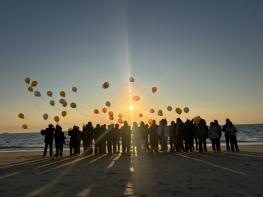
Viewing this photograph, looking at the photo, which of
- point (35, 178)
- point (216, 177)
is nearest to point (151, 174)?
point (216, 177)

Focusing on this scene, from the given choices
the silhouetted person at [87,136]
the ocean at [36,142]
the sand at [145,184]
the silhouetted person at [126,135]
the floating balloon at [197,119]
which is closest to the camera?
the sand at [145,184]

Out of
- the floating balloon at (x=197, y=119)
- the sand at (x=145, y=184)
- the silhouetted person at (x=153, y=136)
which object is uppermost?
the floating balloon at (x=197, y=119)

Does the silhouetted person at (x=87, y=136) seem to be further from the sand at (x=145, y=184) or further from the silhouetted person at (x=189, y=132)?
the sand at (x=145, y=184)

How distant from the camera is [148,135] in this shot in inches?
824

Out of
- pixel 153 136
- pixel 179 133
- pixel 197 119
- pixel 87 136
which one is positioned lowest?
pixel 153 136

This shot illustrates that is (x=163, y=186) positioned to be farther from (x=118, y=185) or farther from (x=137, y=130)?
(x=137, y=130)

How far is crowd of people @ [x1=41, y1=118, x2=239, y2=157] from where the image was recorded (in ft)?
65.2

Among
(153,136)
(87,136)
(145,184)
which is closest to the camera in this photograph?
(145,184)

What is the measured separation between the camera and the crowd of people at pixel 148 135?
65.2 feet

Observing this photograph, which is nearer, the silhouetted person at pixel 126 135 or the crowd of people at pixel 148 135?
the crowd of people at pixel 148 135

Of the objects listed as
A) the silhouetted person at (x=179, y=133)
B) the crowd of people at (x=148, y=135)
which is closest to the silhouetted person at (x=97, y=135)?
the crowd of people at (x=148, y=135)

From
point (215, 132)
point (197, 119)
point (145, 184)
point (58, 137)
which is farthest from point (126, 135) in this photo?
point (145, 184)

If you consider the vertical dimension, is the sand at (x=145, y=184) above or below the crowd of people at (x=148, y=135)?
below

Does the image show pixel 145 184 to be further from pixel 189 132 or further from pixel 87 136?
pixel 87 136
